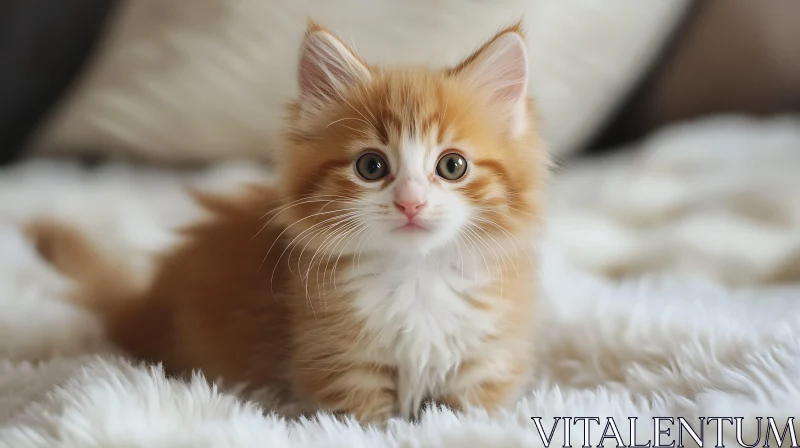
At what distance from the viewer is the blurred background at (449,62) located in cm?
158

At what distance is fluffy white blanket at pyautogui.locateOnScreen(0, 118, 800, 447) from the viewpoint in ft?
2.18

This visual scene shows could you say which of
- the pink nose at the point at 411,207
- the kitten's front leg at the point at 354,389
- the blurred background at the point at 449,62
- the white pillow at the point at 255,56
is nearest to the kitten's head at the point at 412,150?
the pink nose at the point at 411,207

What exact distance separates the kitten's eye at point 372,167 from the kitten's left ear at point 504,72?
0.15 meters

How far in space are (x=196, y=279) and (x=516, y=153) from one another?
0.45m

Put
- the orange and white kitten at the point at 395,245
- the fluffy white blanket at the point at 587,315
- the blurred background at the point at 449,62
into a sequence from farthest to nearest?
the blurred background at the point at 449,62 → the orange and white kitten at the point at 395,245 → the fluffy white blanket at the point at 587,315

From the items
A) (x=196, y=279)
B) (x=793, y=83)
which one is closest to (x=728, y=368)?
(x=196, y=279)

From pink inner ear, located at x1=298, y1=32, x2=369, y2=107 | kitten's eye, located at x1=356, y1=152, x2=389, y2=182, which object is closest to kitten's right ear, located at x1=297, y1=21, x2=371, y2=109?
pink inner ear, located at x1=298, y1=32, x2=369, y2=107

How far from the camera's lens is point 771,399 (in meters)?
0.70

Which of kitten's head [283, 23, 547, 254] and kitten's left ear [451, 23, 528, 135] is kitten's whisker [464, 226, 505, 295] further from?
kitten's left ear [451, 23, 528, 135]

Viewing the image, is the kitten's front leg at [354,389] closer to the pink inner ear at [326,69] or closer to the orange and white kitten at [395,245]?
the orange and white kitten at [395,245]

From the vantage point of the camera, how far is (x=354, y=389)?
798 mm

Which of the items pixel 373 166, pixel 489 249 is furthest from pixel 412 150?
pixel 489 249

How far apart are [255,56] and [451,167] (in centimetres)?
100

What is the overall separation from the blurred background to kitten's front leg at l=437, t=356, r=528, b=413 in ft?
2.05
